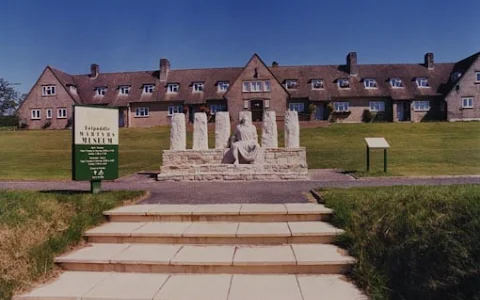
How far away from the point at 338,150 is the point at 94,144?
18.8 m

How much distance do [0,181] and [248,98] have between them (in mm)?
34043

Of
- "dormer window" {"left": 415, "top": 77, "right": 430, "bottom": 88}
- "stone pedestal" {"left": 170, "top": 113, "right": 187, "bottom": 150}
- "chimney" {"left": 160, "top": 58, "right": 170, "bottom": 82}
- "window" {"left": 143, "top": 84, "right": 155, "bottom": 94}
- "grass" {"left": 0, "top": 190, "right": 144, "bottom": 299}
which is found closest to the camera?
"grass" {"left": 0, "top": 190, "right": 144, "bottom": 299}

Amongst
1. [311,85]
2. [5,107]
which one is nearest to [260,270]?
[311,85]

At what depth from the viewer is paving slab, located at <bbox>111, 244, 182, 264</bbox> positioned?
4781 mm

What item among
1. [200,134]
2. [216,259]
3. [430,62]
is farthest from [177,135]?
[430,62]

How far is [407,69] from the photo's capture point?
4931 cm

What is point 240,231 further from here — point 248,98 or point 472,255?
point 248,98

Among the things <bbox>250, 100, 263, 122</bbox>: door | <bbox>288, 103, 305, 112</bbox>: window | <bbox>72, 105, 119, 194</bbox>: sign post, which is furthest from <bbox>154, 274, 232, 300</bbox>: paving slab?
<bbox>288, 103, 305, 112</bbox>: window

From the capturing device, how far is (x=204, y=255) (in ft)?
16.3

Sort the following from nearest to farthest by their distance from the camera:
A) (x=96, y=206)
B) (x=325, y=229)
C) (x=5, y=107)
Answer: (x=325, y=229) < (x=96, y=206) < (x=5, y=107)

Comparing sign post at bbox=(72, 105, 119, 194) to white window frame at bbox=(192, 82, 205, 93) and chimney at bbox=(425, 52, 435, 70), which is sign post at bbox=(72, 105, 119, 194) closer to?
white window frame at bbox=(192, 82, 205, 93)

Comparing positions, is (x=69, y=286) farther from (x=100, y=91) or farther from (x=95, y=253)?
(x=100, y=91)

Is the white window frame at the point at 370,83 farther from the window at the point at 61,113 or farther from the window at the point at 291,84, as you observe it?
the window at the point at 61,113

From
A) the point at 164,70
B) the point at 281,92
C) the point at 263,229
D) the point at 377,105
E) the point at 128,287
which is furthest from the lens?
the point at 164,70
